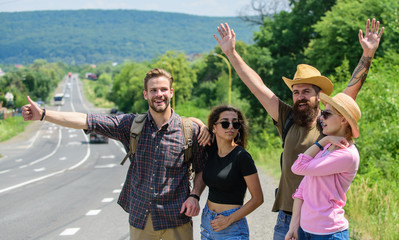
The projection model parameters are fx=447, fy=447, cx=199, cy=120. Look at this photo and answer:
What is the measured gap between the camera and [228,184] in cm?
337

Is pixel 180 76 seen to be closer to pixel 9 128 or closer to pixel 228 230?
pixel 9 128

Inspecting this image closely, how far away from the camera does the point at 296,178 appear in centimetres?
323

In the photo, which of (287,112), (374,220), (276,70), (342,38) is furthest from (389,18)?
(287,112)

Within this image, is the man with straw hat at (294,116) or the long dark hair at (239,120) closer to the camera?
the man with straw hat at (294,116)

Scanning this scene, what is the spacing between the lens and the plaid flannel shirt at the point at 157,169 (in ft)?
11.8

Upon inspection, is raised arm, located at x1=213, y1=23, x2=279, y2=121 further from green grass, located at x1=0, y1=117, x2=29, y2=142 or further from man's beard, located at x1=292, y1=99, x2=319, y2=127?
green grass, located at x1=0, y1=117, x2=29, y2=142

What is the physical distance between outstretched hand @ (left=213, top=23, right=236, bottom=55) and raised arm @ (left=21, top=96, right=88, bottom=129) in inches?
50.8

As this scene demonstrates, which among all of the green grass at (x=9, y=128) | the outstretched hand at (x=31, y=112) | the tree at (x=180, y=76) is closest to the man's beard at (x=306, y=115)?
the outstretched hand at (x=31, y=112)

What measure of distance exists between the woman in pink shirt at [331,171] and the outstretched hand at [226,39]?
1.05 metres

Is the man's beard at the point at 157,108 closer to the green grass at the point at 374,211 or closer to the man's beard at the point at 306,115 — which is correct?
the man's beard at the point at 306,115

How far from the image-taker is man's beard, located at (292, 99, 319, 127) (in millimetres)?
3205

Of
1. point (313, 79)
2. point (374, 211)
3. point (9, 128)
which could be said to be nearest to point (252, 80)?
point (313, 79)

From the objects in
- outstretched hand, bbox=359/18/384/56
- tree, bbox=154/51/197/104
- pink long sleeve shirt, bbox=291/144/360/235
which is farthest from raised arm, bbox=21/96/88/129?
tree, bbox=154/51/197/104

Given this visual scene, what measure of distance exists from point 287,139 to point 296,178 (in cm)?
29
